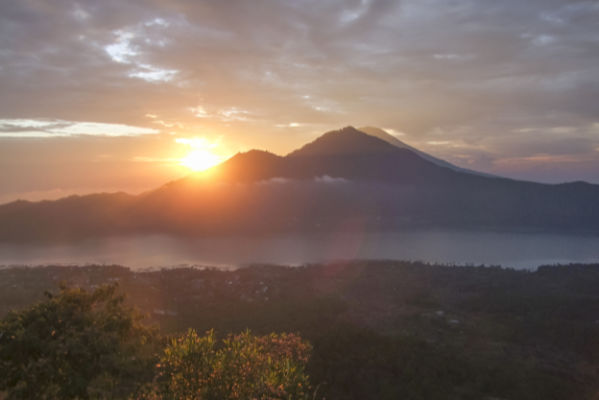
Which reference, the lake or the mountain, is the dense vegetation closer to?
the lake

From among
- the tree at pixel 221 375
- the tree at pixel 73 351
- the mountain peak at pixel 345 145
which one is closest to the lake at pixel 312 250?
the tree at pixel 73 351

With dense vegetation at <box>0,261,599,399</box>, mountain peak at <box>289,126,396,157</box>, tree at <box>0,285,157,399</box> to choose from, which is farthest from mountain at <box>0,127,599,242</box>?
tree at <box>0,285,157,399</box>

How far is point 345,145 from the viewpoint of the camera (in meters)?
111

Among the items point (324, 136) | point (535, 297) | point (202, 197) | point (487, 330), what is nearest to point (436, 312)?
point (487, 330)

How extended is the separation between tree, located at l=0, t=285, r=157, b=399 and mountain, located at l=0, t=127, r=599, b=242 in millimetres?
57515

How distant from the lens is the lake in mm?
40344

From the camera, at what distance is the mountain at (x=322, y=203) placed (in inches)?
2714

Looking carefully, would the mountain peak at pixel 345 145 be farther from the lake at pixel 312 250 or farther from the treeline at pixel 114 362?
the treeline at pixel 114 362

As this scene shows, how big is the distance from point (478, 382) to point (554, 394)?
69.1 inches

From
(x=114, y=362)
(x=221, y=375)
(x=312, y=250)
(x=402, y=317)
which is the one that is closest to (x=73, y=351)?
(x=114, y=362)

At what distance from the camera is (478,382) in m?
11.1

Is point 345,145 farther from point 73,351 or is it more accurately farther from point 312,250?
point 73,351

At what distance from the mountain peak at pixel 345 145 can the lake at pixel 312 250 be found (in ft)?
156

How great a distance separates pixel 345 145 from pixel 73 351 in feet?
354
